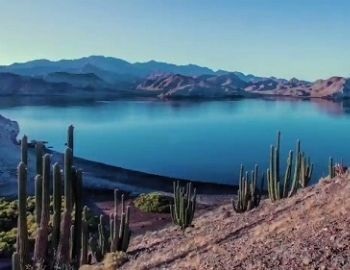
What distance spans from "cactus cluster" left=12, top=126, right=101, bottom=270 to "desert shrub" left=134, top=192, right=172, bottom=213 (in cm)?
1052

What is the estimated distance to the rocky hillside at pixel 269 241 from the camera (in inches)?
367

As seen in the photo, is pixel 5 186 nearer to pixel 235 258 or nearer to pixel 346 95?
pixel 235 258

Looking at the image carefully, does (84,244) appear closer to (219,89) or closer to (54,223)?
(54,223)

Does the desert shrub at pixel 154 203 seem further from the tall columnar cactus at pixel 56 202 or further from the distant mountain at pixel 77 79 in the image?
the distant mountain at pixel 77 79

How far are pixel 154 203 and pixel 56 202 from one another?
486 inches

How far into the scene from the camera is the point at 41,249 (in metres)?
11.8

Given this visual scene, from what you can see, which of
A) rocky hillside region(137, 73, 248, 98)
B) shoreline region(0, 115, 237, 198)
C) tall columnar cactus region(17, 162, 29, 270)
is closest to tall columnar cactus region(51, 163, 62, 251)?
tall columnar cactus region(17, 162, 29, 270)

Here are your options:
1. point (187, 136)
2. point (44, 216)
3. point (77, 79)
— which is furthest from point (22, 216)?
point (77, 79)

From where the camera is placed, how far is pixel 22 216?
1133 cm

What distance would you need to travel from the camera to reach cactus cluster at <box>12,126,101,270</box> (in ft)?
37.7

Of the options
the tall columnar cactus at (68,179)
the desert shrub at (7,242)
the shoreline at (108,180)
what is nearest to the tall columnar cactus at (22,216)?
the tall columnar cactus at (68,179)

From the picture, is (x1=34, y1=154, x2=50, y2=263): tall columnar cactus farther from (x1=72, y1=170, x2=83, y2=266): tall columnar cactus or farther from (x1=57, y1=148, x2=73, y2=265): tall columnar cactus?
(x1=72, y1=170, x2=83, y2=266): tall columnar cactus

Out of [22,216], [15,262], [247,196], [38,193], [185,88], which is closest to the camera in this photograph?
[15,262]

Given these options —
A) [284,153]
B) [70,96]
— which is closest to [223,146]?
[284,153]
